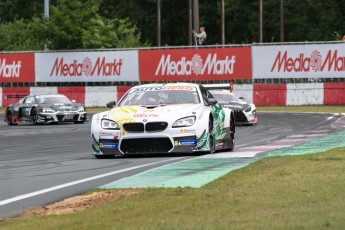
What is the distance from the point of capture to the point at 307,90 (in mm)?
43500

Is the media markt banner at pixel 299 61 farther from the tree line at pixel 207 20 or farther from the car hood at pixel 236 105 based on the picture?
the tree line at pixel 207 20

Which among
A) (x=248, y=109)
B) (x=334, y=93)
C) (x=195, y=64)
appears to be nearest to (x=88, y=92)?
(x=195, y=64)

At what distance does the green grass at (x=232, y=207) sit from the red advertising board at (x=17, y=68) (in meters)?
35.2

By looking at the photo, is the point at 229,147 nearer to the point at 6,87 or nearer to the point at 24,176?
the point at 24,176

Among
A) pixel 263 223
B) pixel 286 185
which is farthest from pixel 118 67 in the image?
pixel 263 223

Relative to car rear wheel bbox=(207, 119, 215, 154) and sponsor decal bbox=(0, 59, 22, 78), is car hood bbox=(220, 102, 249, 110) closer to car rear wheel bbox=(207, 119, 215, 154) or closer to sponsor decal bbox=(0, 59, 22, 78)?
car rear wheel bbox=(207, 119, 215, 154)

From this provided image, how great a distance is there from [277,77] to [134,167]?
92.5 feet

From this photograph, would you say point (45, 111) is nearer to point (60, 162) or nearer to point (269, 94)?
point (269, 94)

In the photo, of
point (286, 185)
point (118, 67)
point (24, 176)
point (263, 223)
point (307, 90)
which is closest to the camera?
point (263, 223)

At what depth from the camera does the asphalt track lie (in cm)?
1262

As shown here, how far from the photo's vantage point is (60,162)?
58.6ft

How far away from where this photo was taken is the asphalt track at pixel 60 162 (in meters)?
12.6

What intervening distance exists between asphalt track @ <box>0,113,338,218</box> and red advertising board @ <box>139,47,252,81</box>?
1182 cm

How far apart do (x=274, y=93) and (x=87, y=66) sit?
8211 mm
